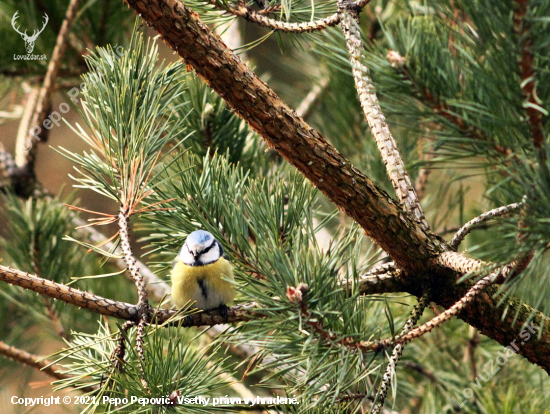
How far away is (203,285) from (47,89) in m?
0.85

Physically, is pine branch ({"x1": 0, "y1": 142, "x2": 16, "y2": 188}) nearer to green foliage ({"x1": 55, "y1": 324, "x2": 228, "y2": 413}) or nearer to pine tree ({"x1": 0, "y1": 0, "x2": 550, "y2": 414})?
pine tree ({"x1": 0, "y1": 0, "x2": 550, "y2": 414})

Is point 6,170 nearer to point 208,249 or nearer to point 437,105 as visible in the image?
point 208,249

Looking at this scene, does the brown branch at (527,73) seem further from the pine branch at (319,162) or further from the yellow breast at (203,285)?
the yellow breast at (203,285)

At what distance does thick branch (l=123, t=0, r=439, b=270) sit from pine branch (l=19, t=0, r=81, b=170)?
94cm

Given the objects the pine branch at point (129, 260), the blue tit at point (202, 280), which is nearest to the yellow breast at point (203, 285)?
the blue tit at point (202, 280)

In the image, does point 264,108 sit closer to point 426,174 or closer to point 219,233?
point 219,233

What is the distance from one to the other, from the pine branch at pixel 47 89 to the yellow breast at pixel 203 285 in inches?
31.9

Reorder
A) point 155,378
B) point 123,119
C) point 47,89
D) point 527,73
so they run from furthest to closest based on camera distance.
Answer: point 47,89 → point 123,119 → point 155,378 → point 527,73

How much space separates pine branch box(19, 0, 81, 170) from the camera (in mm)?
1437

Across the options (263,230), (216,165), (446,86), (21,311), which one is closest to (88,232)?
(21,311)

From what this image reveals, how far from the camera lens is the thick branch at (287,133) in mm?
627

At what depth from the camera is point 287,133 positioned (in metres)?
0.65

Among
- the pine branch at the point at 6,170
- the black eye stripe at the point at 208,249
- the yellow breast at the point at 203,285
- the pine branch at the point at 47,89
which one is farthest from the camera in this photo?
the pine branch at the point at 6,170

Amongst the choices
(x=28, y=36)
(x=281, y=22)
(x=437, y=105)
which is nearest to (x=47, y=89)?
(x=28, y=36)
